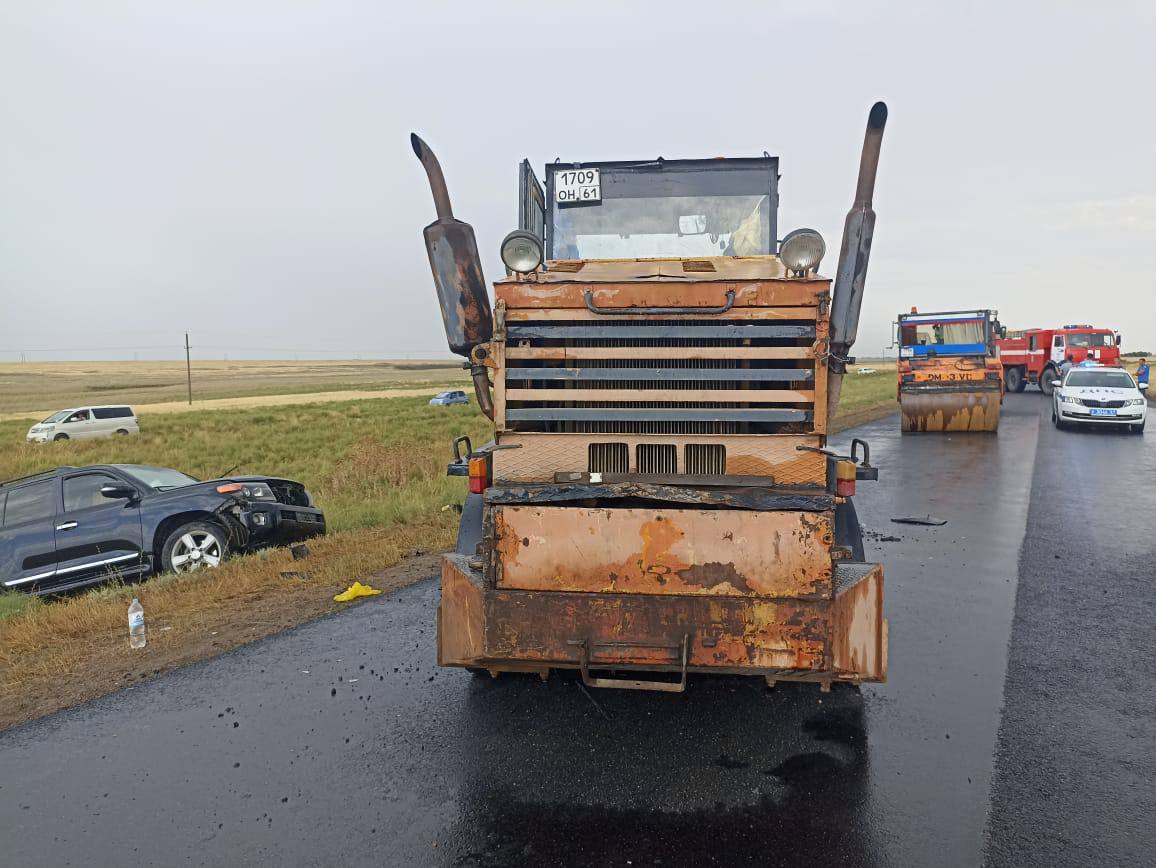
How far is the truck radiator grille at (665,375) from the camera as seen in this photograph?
4.23 meters

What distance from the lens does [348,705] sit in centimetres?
466

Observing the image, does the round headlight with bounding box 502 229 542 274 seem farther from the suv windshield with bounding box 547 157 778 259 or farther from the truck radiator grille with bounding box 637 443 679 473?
the suv windshield with bounding box 547 157 778 259

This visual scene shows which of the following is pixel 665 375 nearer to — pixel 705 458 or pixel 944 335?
pixel 705 458

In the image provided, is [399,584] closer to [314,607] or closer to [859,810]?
[314,607]

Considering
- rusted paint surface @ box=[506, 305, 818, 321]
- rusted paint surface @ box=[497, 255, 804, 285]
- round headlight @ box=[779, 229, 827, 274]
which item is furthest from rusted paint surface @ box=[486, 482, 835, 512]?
round headlight @ box=[779, 229, 827, 274]

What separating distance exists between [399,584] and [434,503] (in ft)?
13.0

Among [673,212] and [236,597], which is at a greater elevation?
[673,212]

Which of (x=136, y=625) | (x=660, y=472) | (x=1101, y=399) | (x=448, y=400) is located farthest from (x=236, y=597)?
(x=448, y=400)

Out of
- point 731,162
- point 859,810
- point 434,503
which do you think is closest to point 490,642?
point 859,810

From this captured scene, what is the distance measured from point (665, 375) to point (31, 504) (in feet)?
25.2

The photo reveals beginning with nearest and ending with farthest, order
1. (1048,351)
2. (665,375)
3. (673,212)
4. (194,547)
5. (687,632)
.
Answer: (687,632) → (665,375) → (673,212) → (194,547) → (1048,351)

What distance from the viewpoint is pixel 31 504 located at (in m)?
8.44

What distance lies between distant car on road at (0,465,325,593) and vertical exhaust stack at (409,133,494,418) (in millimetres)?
5218

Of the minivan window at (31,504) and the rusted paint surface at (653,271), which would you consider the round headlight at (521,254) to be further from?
the minivan window at (31,504)
